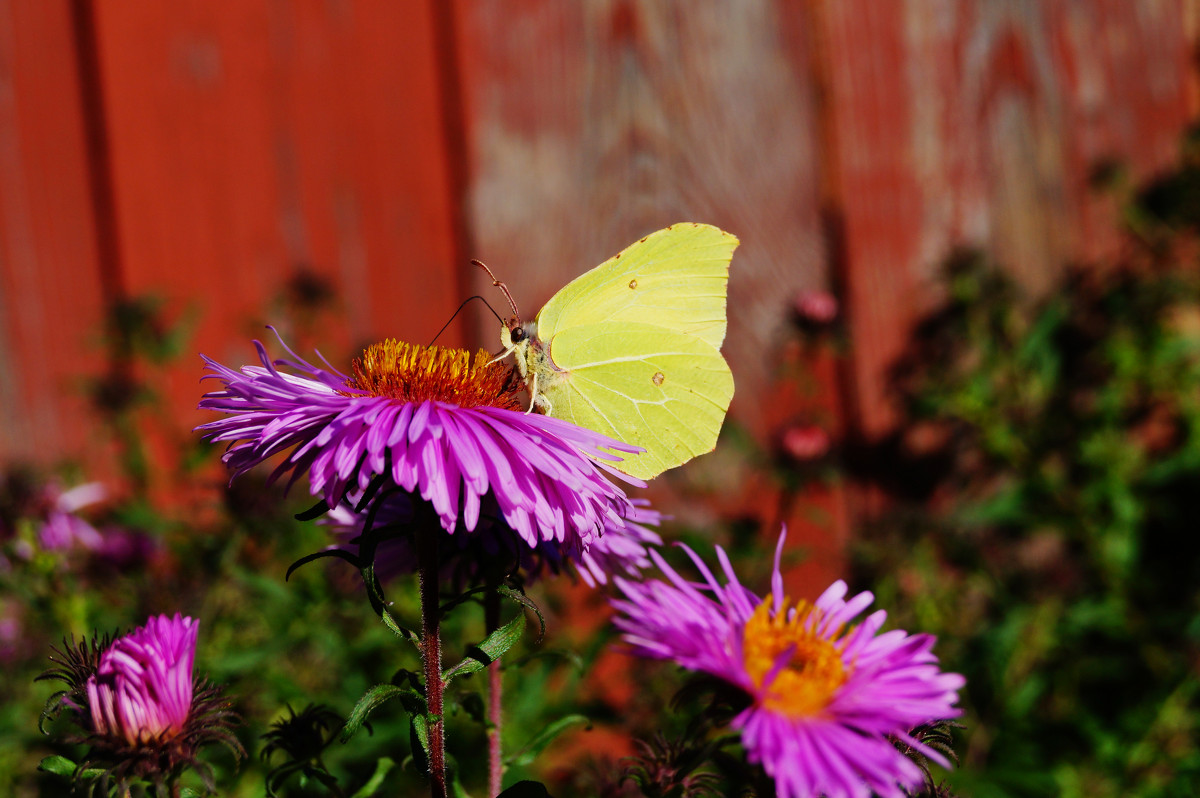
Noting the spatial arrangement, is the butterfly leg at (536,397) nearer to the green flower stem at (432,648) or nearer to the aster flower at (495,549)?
the aster flower at (495,549)

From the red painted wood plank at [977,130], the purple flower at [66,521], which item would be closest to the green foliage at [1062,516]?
the red painted wood plank at [977,130]

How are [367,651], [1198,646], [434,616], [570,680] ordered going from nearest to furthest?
[434,616]
[367,651]
[570,680]
[1198,646]

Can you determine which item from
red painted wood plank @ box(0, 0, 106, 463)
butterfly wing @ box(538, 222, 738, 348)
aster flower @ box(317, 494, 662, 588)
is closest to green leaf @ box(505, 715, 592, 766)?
aster flower @ box(317, 494, 662, 588)

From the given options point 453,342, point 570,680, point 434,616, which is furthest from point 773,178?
point 434,616

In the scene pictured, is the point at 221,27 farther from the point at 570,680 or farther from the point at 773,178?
the point at 570,680

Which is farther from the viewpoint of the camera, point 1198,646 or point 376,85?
point 376,85

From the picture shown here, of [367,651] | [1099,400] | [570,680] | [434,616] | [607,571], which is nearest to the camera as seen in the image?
[434,616]
